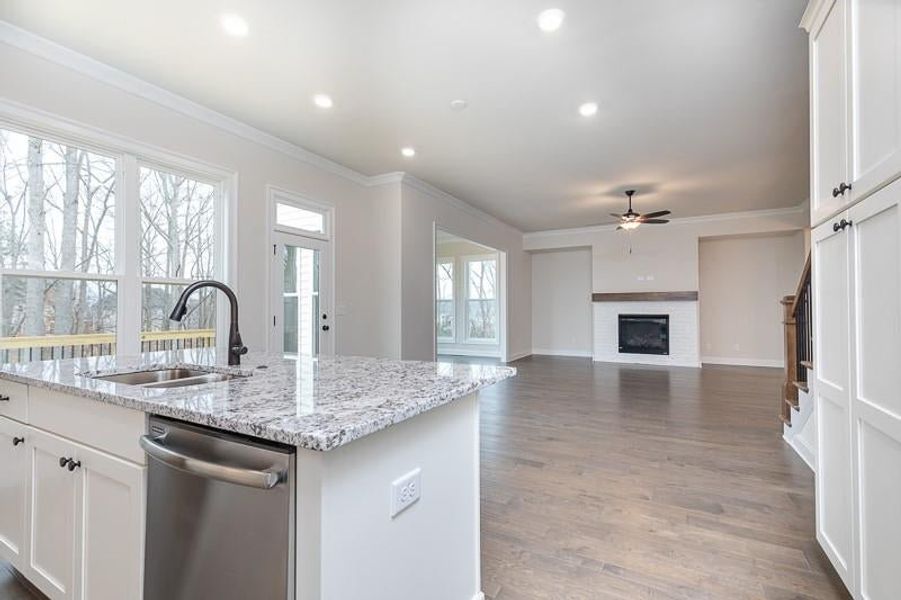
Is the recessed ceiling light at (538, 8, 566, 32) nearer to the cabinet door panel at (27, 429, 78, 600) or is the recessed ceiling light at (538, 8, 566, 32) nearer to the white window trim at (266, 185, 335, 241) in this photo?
the cabinet door panel at (27, 429, 78, 600)

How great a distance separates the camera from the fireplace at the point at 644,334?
7.98m

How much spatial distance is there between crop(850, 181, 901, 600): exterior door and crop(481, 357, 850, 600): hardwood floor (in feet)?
1.61

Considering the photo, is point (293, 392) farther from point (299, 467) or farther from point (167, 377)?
point (167, 377)

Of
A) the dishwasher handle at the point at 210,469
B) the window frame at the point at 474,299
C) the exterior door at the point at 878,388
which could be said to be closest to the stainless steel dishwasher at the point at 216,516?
the dishwasher handle at the point at 210,469

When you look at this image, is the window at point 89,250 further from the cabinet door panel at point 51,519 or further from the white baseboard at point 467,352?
the white baseboard at point 467,352

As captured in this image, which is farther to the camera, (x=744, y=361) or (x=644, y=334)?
(x=644, y=334)

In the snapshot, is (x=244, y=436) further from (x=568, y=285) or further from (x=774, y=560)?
(x=568, y=285)

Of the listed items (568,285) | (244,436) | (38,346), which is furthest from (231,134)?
(568,285)

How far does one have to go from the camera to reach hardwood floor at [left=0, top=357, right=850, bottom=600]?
1.78 metres

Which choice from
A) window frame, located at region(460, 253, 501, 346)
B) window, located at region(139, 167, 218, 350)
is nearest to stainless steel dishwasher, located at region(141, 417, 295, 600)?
window, located at region(139, 167, 218, 350)

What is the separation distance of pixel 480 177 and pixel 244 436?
502 cm

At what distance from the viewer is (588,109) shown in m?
3.60

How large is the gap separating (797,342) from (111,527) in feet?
14.7

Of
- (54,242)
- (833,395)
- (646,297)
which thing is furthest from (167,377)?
(646,297)
